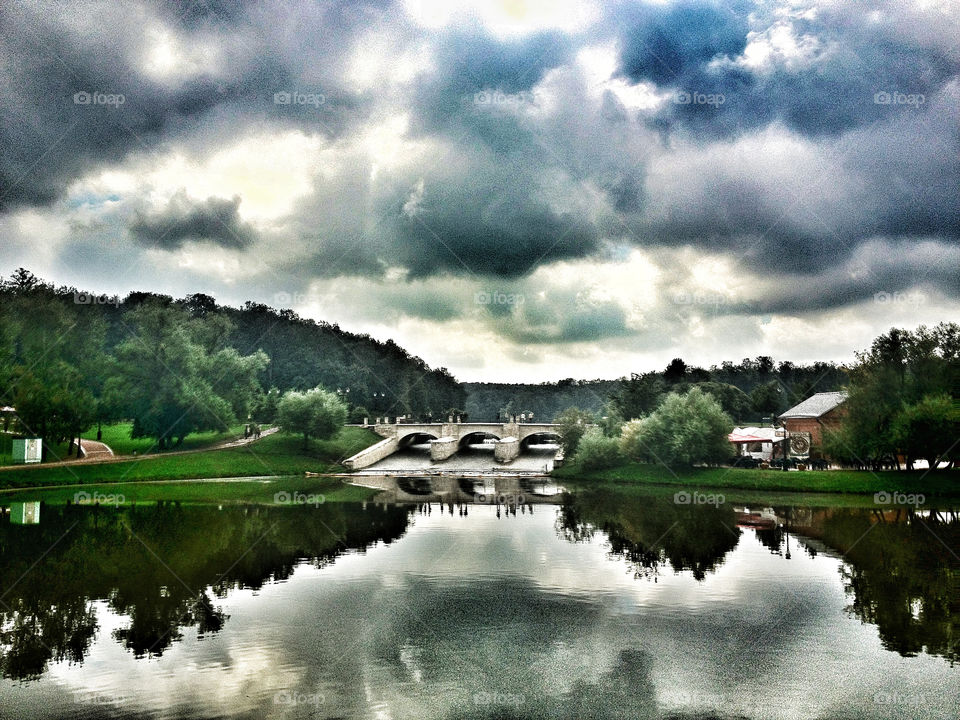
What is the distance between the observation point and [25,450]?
61.9 metres

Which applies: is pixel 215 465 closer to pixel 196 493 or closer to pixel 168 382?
pixel 168 382

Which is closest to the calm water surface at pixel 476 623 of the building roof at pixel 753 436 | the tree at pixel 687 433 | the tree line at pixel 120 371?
the tree at pixel 687 433

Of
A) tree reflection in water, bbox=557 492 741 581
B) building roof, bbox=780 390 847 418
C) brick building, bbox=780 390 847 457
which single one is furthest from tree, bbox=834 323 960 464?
building roof, bbox=780 390 847 418

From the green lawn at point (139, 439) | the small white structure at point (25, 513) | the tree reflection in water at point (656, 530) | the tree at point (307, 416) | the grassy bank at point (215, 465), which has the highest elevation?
the tree at point (307, 416)

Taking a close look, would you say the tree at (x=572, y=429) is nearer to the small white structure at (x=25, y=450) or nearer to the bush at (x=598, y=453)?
the bush at (x=598, y=453)

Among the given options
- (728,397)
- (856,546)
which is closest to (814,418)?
(728,397)

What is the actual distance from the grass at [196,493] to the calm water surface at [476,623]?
1462 cm

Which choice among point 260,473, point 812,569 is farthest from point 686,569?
point 260,473

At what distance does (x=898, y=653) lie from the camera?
1864cm

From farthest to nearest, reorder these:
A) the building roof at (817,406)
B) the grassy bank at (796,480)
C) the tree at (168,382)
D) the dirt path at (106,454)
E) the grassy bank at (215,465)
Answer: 1. the building roof at (817,406)
2. the tree at (168,382)
3. the dirt path at (106,454)
4. the grassy bank at (215,465)
5. the grassy bank at (796,480)

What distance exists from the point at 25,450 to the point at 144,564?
4214 cm

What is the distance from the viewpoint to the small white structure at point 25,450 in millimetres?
61719

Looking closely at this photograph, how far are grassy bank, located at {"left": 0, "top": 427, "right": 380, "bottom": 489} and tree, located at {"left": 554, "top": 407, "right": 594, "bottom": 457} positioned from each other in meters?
28.5

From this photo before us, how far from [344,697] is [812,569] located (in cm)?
2139
